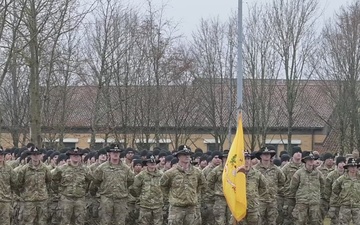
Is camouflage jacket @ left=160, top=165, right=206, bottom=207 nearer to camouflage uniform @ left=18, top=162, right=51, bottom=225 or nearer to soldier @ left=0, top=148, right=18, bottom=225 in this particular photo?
camouflage uniform @ left=18, top=162, right=51, bottom=225

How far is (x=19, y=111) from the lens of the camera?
130 feet

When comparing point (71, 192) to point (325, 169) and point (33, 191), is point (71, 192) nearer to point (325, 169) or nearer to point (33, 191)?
point (33, 191)

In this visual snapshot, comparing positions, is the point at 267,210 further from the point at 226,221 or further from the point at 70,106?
the point at 70,106

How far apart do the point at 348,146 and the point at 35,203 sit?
24.2 metres

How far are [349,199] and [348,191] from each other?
0.18m

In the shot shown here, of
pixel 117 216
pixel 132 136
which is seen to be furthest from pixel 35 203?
pixel 132 136

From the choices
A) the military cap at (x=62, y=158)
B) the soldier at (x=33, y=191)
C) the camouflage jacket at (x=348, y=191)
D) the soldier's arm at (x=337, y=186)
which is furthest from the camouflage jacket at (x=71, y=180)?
the camouflage jacket at (x=348, y=191)

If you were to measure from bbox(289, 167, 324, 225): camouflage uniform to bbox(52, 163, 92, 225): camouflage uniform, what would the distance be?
191 inches

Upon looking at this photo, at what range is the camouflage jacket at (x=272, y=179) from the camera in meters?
15.9

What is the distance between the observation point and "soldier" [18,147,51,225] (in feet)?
49.0

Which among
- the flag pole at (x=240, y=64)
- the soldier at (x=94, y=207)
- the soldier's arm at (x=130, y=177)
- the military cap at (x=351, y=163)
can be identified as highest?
the flag pole at (x=240, y=64)

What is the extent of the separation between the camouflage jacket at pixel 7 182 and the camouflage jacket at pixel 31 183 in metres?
0.18

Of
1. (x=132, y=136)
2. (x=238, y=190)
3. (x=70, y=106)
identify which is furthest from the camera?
(x=70, y=106)

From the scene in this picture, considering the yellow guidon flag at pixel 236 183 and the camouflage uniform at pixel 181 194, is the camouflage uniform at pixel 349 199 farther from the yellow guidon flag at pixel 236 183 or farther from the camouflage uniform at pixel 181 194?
the yellow guidon flag at pixel 236 183
